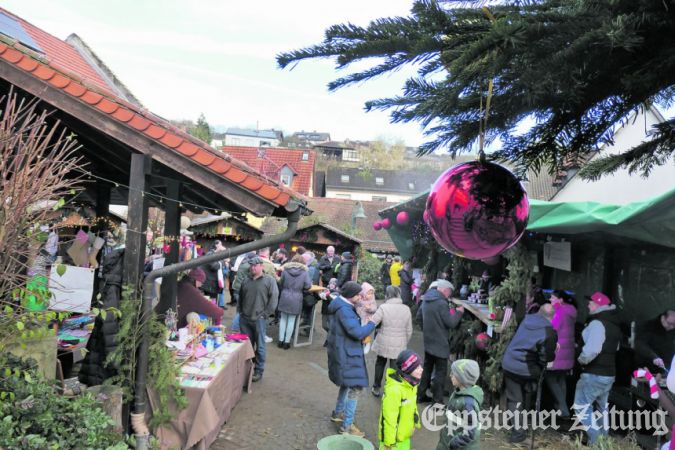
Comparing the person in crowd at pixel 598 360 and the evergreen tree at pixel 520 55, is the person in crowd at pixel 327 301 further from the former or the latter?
the evergreen tree at pixel 520 55

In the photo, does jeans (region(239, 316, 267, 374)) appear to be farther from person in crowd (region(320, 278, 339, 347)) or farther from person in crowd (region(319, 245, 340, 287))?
person in crowd (region(319, 245, 340, 287))

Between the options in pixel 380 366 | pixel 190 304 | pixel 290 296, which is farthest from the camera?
pixel 290 296

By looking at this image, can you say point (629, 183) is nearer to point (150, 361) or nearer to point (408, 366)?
point (408, 366)

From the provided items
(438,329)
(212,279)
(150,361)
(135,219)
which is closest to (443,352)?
(438,329)

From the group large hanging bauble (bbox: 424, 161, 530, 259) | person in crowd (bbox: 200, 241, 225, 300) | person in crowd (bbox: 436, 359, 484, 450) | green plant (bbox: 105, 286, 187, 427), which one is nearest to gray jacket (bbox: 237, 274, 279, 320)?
green plant (bbox: 105, 286, 187, 427)

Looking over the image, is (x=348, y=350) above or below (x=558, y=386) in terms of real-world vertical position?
above

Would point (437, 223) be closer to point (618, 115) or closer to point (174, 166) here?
point (618, 115)

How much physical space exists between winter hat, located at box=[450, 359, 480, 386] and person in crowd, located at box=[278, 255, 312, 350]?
548 cm

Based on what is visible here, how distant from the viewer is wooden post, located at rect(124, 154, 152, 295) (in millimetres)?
4230

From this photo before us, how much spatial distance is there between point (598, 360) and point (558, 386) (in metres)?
0.85

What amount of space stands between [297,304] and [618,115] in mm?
7674

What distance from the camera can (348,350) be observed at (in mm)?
5660

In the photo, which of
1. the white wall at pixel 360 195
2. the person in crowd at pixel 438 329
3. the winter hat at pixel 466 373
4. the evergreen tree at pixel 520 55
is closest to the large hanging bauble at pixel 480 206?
the evergreen tree at pixel 520 55

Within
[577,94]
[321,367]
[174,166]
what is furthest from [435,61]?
[321,367]
